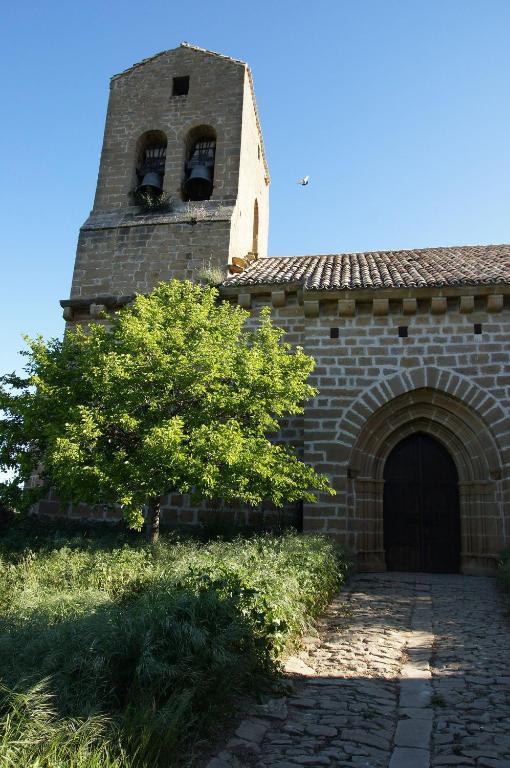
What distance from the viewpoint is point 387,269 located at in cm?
1362

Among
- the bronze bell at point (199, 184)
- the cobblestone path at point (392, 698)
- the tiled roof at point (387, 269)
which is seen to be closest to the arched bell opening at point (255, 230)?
the tiled roof at point (387, 269)

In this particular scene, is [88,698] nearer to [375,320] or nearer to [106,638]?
[106,638]

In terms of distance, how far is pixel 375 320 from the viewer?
12.2 metres

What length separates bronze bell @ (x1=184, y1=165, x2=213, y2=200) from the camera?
48.6 feet

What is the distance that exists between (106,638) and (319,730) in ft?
5.26

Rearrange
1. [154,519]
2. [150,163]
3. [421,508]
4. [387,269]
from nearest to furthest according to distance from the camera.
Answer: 1. [154,519]
2. [421,508]
3. [387,269]
4. [150,163]

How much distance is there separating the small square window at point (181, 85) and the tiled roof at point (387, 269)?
5.23 meters

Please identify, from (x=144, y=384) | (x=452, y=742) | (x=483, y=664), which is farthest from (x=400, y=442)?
(x=452, y=742)

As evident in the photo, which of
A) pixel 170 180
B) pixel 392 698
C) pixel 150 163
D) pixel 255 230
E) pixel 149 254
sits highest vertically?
pixel 150 163

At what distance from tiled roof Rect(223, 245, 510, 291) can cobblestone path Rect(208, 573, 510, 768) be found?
669 cm

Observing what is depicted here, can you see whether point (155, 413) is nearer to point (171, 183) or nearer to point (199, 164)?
point (171, 183)

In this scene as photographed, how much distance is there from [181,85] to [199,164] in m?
2.82

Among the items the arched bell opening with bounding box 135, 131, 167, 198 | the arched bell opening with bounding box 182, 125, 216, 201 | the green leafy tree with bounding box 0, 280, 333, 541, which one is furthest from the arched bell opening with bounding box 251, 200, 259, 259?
the green leafy tree with bounding box 0, 280, 333, 541

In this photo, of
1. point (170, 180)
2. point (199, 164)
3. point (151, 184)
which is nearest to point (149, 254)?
point (151, 184)
